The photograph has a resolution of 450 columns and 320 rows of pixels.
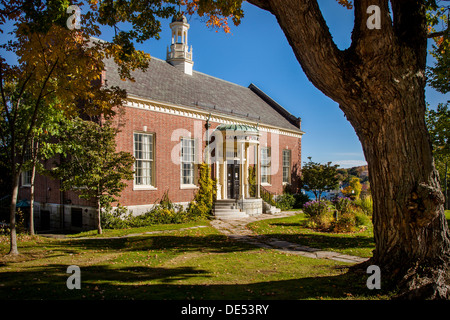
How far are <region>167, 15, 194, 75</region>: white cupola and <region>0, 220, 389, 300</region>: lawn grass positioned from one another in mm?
14905

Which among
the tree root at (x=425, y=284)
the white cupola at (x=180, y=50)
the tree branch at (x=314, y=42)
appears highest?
the white cupola at (x=180, y=50)

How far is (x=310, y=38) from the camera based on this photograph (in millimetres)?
5352

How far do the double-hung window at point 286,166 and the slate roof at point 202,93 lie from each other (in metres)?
2.06

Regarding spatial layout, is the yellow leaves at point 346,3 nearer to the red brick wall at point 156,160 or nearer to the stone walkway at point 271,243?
the stone walkway at point 271,243

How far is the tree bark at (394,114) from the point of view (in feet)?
16.6

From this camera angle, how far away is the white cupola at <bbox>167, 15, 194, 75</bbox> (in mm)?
22391

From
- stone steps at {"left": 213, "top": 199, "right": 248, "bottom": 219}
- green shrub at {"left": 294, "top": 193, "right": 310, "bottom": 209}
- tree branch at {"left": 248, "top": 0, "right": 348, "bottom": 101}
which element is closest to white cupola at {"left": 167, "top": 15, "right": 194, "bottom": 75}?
stone steps at {"left": 213, "top": 199, "right": 248, "bottom": 219}

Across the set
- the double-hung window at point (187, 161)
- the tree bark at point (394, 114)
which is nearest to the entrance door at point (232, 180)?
the double-hung window at point (187, 161)

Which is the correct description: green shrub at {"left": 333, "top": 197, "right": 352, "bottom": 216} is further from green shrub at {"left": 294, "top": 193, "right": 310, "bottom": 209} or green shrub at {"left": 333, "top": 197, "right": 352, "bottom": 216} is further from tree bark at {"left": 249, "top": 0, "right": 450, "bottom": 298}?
green shrub at {"left": 294, "top": 193, "right": 310, "bottom": 209}

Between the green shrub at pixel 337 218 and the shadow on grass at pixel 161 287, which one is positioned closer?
the shadow on grass at pixel 161 287

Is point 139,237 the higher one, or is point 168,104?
point 168,104

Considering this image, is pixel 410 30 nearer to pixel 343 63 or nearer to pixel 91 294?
pixel 343 63

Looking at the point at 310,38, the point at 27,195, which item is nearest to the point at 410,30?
the point at 310,38

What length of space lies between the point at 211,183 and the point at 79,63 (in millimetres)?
11585
